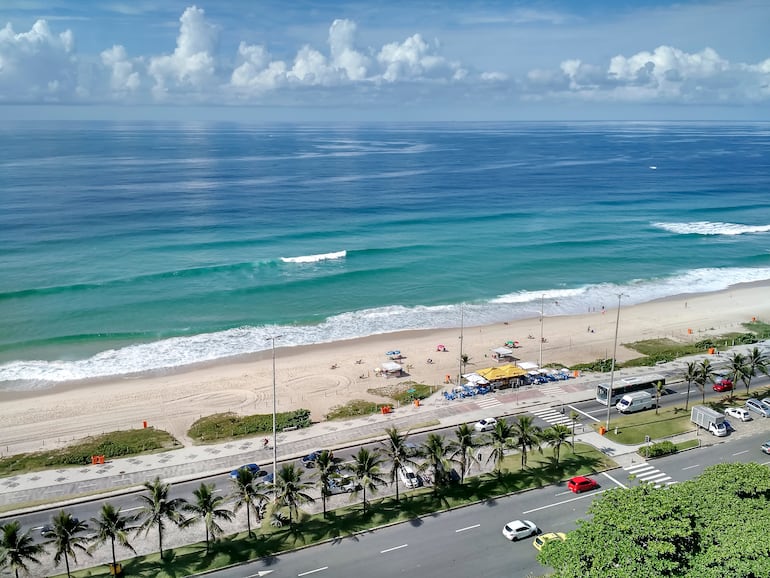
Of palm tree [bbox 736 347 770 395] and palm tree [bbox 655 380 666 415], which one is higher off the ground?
palm tree [bbox 736 347 770 395]

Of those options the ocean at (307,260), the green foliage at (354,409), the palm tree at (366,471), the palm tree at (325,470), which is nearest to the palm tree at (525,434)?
the palm tree at (366,471)

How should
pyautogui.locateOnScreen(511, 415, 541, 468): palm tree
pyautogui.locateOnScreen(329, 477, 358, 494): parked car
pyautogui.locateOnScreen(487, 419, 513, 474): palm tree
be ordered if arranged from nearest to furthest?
pyautogui.locateOnScreen(329, 477, 358, 494): parked car
pyautogui.locateOnScreen(487, 419, 513, 474): palm tree
pyautogui.locateOnScreen(511, 415, 541, 468): palm tree

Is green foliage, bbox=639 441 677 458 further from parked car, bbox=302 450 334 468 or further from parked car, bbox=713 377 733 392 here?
parked car, bbox=302 450 334 468

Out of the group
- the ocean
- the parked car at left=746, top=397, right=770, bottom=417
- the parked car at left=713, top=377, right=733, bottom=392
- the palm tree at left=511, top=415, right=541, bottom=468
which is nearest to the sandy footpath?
the ocean

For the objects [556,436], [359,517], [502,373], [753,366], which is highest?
[753,366]

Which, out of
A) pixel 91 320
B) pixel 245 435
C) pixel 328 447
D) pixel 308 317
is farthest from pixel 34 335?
pixel 328 447

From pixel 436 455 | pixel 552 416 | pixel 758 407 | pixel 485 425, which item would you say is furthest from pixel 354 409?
pixel 758 407

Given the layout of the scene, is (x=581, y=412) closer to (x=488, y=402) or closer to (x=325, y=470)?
(x=488, y=402)
